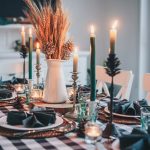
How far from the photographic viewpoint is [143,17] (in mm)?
3771

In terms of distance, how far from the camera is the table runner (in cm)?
112

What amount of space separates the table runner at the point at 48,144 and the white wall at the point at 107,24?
2.74 metres

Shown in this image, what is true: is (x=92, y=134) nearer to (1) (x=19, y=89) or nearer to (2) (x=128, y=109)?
(2) (x=128, y=109)

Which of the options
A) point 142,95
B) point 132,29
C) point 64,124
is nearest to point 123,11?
point 132,29

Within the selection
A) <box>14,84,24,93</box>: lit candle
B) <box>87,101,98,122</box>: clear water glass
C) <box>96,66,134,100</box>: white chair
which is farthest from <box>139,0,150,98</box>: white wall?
<box>87,101,98,122</box>: clear water glass

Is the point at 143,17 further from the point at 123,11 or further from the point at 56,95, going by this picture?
the point at 56,95

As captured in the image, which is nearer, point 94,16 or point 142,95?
point 142,95

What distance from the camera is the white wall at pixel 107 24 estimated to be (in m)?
3.88

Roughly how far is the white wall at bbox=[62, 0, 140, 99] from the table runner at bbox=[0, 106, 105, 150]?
Result: 9.00 feet

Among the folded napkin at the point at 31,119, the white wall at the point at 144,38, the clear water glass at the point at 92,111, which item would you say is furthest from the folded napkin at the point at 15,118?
the white wall at the point at 144,38

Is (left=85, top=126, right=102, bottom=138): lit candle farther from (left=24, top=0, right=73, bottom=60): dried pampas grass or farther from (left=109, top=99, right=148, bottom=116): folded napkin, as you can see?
(left=24, top=0, right=73, bottom=60): dried pampas grass

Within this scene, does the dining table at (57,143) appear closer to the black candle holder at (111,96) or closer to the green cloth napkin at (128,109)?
the black candle holder at (111,96)

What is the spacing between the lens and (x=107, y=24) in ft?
14.0

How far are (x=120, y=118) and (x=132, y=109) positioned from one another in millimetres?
68
